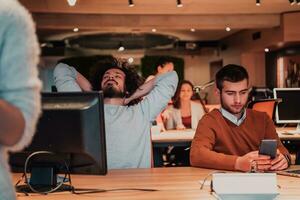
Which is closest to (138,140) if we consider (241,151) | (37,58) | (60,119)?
(241,151)

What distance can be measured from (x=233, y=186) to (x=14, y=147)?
3.52 ft

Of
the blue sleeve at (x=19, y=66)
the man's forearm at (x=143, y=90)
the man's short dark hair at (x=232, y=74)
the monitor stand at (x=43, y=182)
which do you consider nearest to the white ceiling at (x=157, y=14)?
the man's forearm at (x=143, y=90)

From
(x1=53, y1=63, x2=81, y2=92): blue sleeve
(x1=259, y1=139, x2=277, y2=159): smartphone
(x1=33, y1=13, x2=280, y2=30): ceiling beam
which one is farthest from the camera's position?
(x1=33, y1=13, x2=280, y2=30): ceiling beam

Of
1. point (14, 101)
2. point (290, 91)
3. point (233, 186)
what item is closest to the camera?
point (14, 101)

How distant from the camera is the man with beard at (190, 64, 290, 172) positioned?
277 cm

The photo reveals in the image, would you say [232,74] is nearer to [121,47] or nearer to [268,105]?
[268,105]

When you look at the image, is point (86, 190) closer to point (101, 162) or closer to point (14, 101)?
point (101, 162)

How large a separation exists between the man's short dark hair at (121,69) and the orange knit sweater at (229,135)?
0.53m

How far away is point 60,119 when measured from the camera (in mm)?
1937

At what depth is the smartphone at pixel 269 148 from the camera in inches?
94.1

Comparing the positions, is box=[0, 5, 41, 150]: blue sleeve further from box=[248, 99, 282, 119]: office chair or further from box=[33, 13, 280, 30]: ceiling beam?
box=[33, 13, 280, 30]: ceiling beam

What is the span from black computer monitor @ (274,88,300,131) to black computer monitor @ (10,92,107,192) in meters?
3.14

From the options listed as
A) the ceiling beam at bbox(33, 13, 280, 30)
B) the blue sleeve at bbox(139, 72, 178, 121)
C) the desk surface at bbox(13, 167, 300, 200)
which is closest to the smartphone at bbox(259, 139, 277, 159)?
the desk surface at bbox(13, 167, 300, 200)

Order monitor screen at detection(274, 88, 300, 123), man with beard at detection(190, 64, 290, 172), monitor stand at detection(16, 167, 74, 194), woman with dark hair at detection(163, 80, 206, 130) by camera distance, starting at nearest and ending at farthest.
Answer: monitor stand at detection(16, 167, 74, 194) < man with beard at detection(190, 64, 290, 172) < monitor screen at detection(274, 88, 300, 123) < woman with dark hair at detection(163, 80, 206, 130)
